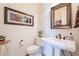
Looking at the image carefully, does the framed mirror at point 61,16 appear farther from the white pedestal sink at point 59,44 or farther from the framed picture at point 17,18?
the framed picture at point 17,18

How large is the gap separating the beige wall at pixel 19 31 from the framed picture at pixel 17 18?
1.5 inches

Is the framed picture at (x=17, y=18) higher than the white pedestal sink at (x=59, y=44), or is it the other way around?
the framed picture at (x=17, y=18)

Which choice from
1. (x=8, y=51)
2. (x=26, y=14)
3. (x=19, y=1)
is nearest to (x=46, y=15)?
(x=26, y=14)

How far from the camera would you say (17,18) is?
1.44 metres

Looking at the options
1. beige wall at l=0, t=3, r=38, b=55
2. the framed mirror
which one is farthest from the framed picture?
the framed mirror

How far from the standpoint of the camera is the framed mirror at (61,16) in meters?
1.43

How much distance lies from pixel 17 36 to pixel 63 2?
29.0 inches

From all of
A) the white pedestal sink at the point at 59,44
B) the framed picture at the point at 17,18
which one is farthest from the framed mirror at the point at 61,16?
the framed picture at the point at 17,18

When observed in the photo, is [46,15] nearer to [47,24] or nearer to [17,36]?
[47,24]

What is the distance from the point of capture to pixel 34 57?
144 cm

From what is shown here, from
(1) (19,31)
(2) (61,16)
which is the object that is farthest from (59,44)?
(1) (19,31)

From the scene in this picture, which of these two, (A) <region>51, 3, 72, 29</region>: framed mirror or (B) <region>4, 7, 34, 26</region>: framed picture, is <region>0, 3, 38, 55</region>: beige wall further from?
(A) <region>51, 3, 72, 29</region>: framed mirror

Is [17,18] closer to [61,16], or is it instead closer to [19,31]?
[19,31]

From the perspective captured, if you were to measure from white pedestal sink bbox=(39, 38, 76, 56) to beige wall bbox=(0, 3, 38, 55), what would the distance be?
0.63ft
